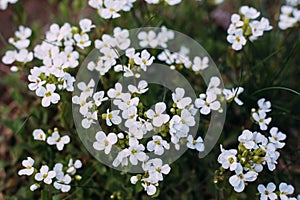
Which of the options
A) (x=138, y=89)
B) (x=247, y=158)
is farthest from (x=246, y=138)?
(x=138, y=89)

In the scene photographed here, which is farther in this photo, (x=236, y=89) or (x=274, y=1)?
(x=274, y=1)

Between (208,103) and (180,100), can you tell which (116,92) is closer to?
(180,100)

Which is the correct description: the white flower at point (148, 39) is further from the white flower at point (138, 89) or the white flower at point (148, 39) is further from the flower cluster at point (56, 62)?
the white flower at point (138, 89)

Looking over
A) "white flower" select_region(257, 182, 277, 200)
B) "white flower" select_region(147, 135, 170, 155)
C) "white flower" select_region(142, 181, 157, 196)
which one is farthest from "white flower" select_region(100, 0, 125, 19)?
"white flower" select_region(257, 182, 277, 200)

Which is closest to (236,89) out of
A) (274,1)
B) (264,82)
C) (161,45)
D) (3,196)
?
(264,82)

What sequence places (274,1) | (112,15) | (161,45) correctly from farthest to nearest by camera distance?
(274,1) → (161,45) → (112,15)

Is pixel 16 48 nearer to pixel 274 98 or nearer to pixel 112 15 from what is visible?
pixel 112 15
